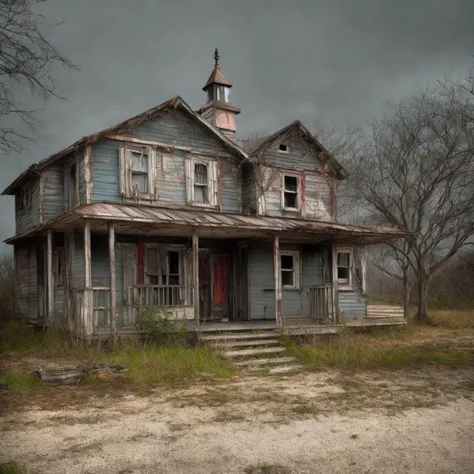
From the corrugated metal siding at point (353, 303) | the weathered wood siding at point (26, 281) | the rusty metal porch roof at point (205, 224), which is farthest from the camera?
the corrugated metal siding at point (353, 303)

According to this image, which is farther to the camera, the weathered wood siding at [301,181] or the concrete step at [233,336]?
the weathered wood siding at [301,181]

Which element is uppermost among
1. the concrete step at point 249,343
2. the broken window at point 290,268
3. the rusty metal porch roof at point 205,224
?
the rusty metal porch roof at point 205,224

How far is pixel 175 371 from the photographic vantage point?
10211 millimetres

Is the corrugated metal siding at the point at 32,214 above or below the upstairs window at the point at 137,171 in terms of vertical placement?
below

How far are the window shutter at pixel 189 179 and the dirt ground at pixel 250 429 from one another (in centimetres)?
810

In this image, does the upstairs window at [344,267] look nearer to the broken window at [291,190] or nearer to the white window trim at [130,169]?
the broken window at [291,190]

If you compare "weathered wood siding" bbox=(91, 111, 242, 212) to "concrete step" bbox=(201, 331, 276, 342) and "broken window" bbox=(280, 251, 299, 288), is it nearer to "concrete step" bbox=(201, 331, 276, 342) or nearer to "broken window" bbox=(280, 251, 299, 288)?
"broken window" bbox=(280, 251, 299, 288)

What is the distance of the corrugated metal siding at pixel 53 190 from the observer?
16234 millimetres

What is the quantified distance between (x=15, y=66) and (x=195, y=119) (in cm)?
831

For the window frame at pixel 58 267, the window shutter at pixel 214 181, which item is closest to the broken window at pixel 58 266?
the window frame at pixel 58 267

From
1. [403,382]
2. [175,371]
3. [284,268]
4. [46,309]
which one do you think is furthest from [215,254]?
[403,382]

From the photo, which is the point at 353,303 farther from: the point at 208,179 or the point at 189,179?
the point at 189,179

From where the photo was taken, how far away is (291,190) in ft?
61.8

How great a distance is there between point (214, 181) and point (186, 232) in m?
2.70
